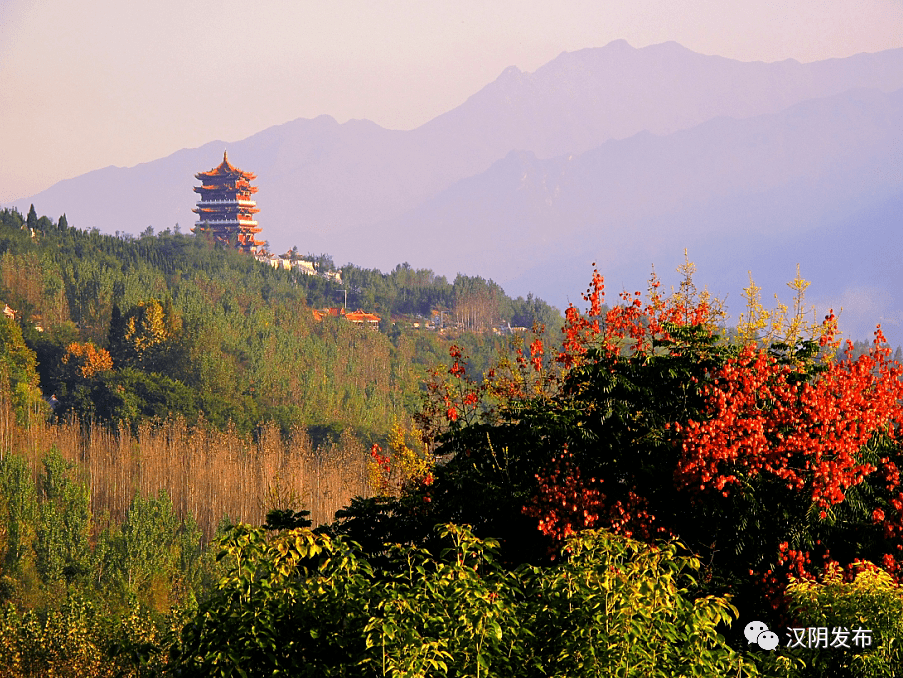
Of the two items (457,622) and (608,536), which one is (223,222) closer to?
(608,536)

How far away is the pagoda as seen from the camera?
109062 mm

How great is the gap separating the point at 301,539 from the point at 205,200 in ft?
355

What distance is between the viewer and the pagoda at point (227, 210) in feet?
358

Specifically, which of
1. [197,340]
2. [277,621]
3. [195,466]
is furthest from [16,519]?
[277,621]

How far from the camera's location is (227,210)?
11175cm

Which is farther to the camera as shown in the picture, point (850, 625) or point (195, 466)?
point (195, 466)

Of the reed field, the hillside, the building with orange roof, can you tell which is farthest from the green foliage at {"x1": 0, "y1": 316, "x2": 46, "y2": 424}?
the building with orange roof

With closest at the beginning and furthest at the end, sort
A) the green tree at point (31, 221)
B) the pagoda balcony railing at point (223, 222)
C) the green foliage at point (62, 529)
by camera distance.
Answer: the green foliage at point (62, 529), the green tree at point (31, 221), the pagoda balcony railing at point (223, 222)

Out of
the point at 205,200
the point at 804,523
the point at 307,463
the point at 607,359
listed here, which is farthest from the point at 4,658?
the point at 205,200

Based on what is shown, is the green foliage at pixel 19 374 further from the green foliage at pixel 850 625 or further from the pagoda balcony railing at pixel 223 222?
the green foliage at pixel 850 625

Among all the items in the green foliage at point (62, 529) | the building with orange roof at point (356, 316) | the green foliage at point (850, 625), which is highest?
the building with orange roof at point (356, 316)

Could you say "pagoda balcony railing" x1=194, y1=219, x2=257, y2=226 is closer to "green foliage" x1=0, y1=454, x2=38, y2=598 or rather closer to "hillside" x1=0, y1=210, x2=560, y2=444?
"hillside" x1=0, y1=210, x2=560, y2=444

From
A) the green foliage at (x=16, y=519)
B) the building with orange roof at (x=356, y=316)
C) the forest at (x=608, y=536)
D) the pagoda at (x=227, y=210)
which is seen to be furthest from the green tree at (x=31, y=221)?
the forest at (x=608, y=536)

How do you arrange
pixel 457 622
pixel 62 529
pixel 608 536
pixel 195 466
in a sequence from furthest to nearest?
1. pixel 195 466
2. pixel 62 529
3. pixel 608 536
4. pixel 457 622
